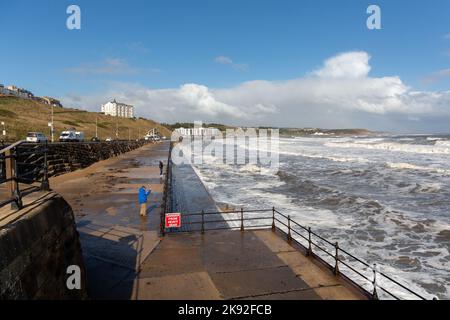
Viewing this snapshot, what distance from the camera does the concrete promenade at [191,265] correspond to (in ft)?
23.0

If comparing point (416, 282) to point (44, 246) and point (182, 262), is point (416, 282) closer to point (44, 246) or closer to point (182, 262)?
point (182, 262)

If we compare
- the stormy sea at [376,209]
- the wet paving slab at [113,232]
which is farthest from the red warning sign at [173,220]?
the stormy sea at [376,209]

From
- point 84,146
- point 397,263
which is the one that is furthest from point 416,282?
point 84,146

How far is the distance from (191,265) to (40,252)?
4.44 metres

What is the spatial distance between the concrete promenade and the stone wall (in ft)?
5.13

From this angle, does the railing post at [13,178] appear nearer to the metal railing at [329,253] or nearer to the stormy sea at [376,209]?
the metal railing at [329,253]

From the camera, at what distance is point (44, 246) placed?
15.6 feet

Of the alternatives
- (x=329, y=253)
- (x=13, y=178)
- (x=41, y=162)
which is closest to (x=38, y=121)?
(x=41, y=162)

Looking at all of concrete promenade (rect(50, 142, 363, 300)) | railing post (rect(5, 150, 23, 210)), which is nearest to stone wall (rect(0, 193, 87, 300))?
railing post (rect(5, 150, 23, 210))

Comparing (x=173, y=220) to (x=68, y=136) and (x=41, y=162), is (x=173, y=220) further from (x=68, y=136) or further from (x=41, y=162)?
(x=68, y=136)

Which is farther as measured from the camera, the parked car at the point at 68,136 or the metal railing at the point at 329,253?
the parked car at the point at 68,136

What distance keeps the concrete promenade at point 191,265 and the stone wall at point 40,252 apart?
1.56 meters

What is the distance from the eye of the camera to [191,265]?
845 centimetres
